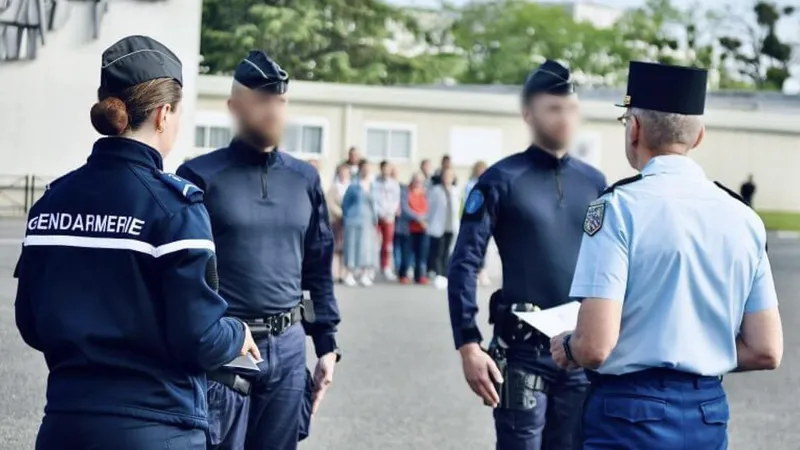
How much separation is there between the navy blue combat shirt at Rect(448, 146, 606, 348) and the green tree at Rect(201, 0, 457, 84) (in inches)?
1711

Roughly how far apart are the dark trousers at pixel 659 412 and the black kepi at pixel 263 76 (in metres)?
1.99

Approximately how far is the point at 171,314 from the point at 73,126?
2670 centimetres

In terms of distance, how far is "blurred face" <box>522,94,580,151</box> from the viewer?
223 inches

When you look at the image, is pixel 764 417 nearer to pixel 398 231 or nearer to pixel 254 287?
pixel 254 287

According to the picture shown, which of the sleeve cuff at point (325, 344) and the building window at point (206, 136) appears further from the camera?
the building window at point (206, 136)

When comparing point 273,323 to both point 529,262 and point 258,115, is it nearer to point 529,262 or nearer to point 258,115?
point 258,115

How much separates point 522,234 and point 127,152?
2.28 metres

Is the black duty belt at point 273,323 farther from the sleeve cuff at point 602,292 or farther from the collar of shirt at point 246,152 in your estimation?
the sleeve cuff at point 602,292

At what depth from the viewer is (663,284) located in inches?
154

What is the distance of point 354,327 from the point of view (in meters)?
14.6

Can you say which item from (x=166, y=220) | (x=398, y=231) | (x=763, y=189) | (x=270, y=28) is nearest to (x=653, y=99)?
(x=166, y=220)

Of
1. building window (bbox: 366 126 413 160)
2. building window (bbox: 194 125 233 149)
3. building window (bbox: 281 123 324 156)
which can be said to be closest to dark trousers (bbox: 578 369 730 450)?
building window (bbox: 194 125 233 149)

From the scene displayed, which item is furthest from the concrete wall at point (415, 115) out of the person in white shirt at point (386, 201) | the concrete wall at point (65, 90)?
the person in white shirt at point (386, 201)

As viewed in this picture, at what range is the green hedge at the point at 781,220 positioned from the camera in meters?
45.4
